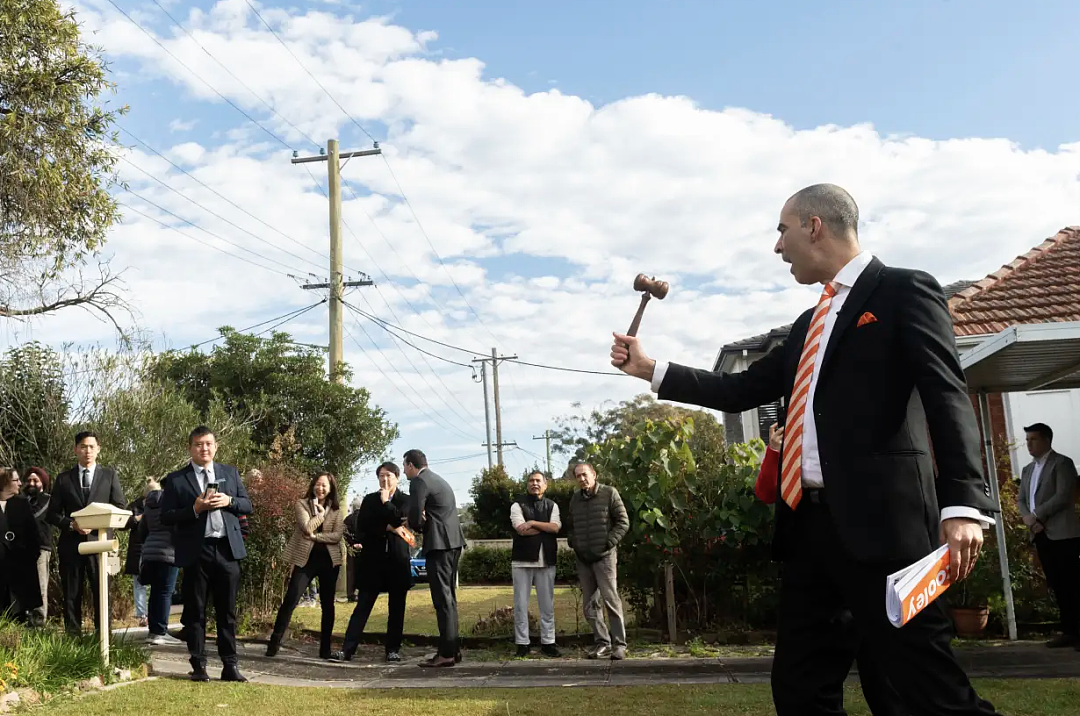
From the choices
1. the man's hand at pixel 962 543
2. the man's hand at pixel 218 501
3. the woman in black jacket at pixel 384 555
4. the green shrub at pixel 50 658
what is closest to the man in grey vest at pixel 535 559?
the woman in black jacket at pixel 384 555

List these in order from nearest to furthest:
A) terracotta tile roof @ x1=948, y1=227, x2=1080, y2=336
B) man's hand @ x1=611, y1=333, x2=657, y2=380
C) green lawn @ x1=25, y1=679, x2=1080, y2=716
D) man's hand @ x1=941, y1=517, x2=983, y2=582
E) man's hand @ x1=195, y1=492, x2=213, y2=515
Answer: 1. man's hand @ x1=941, y1=517, x2=983, y2=582
2. man's hand @ x1=611, y1=333, x2=657, y2=380
3. green lawn @ x1=25, y1=679, x2=1080, y2=716
4. man's hand @ x1=195, y1=492, x2=213, y2=515
5. terracotta tile roof @ x1=948, y1=227, x2=1080, y2=336

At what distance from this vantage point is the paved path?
8.31 m

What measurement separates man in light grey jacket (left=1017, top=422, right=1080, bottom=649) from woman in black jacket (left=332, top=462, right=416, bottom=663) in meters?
6.40

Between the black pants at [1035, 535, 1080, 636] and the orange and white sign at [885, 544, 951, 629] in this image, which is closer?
the orange and white sign at [885, 544, 951, 629]

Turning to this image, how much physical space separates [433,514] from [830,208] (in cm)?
773

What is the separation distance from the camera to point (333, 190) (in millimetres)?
24312

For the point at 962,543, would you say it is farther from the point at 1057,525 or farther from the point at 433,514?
the point at 433,514

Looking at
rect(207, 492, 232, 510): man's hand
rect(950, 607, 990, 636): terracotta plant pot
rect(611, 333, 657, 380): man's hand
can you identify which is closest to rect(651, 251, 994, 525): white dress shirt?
rect(611, 333, 657, 380): man's hand

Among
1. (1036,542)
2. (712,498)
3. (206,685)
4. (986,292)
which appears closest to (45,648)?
(206,685)

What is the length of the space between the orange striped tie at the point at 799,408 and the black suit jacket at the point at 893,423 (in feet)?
0.23

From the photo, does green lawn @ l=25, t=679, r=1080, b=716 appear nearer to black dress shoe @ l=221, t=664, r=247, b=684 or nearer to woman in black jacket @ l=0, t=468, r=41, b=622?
black dress shoe @ l=221, t=664, r=247, b=684

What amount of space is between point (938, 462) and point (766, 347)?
2157 cm

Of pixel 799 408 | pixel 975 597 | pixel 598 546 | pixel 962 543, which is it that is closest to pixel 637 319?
→ pixel 799 408

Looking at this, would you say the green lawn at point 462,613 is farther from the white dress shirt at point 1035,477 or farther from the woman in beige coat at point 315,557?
the white dress shirt at point 1035,477
